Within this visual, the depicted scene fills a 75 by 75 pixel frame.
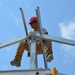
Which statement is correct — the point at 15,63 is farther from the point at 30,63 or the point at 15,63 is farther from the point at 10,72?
the point at 10,72

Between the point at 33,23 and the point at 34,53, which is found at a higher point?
the point at 33,23

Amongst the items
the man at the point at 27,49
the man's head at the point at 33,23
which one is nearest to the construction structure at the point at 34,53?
the man at the point at 27,49

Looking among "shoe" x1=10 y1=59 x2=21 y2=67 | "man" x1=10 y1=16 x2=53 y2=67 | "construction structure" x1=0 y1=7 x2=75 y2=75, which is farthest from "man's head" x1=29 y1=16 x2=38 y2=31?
"construction structure" x1=0 y1=7 x2=75 y2=75

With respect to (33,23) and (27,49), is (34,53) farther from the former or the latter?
(33,23)

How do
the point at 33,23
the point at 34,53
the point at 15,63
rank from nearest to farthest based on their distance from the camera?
the point at 34,53 → the point at 15,63 → the point at 33,23

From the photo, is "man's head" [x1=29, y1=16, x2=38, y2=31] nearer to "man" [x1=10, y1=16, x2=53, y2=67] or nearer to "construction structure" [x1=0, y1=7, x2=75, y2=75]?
"man" [x1=10, y1=16, x2=53, y2=67]

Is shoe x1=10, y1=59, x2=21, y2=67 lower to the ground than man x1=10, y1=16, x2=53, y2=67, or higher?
lower

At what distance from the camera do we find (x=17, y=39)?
4277mm

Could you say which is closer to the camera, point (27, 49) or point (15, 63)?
point (15, 63)

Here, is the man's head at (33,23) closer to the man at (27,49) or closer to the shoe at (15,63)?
the man at (27,49)

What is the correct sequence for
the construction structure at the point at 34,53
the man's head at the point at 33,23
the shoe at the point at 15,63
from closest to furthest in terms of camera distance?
the construction structure at the point at 34,53 → the shoe at the point at 15,63 → the man's head at the point at 33,23

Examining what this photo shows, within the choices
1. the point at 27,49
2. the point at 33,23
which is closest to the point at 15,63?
the point at 27,49

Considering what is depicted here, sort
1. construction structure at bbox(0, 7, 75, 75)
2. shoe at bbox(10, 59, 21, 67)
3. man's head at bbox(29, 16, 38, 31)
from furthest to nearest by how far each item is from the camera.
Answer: man's head at bbox(29, 16, 38, 31), shoe at bbox(10, 59, 21, 67), construction structure at bbox(0, 7, 75, 75)

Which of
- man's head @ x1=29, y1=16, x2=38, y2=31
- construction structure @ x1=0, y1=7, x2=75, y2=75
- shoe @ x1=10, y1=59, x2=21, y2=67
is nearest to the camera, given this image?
construction structure @ x1=0, y1=7, x2=75, y2=75
